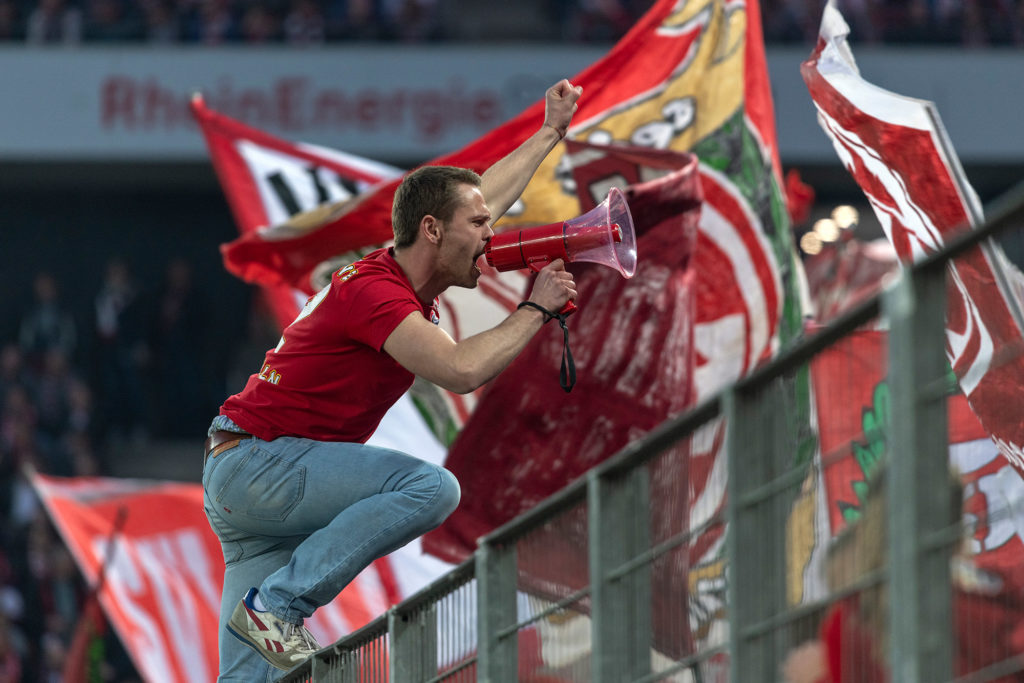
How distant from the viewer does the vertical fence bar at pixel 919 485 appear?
8.76ft

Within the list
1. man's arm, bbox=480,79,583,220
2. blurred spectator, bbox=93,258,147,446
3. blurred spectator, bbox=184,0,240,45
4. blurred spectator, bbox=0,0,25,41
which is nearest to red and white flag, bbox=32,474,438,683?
blurred spectator, bbox=93,258,147,446

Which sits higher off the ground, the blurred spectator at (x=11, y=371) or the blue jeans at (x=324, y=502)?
the blurred spectator at (x=11, y=371)

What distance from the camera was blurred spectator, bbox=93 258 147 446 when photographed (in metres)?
18.8

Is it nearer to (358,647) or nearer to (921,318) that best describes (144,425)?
(358,647)

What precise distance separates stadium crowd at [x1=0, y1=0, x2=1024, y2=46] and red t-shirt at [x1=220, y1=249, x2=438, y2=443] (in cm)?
1627

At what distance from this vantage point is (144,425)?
18.8 m

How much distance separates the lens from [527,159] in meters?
5.02

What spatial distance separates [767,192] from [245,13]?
13.9m

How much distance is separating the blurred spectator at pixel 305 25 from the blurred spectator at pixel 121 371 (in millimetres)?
3745

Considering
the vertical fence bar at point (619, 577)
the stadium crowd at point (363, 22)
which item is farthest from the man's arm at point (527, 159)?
the stadium crowd at point (363, 22)

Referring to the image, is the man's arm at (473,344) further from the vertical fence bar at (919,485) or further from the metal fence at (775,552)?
the vertical fence bar at (919,485)

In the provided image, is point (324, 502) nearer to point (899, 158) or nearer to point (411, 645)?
point (411, 645)

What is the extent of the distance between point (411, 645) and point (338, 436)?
0.55 metres

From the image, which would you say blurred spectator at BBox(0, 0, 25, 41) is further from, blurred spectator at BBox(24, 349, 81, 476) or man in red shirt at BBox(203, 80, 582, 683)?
man in red shirt at BBox(203, 80, 582, 683)
